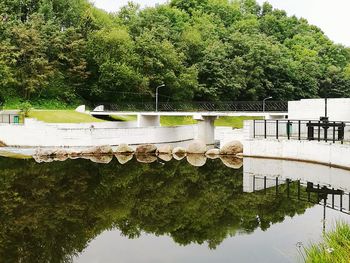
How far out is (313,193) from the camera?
20.8 meters

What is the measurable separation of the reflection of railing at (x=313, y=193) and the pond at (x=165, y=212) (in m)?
0.04

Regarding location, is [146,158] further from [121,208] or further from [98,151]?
[121,208]

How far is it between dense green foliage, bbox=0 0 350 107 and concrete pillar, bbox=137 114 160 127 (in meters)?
7.53

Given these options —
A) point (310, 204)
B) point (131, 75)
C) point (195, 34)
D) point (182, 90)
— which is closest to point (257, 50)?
point (195, 34)

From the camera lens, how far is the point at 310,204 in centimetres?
1859

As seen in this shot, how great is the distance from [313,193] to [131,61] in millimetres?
44197

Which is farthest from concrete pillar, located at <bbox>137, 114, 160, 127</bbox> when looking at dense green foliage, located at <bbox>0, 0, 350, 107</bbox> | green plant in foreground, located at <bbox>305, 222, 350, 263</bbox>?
green plant in foreground, located at <bbox>305, 222, 350, 263</bbox>

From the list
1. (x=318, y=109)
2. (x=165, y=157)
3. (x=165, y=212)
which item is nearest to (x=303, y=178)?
(x=165, y=212)

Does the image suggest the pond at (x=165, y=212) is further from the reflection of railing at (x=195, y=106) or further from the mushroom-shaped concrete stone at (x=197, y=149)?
the reflection of railing at (x=195, y=106)

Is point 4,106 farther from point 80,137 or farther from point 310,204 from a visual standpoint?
point 310,204

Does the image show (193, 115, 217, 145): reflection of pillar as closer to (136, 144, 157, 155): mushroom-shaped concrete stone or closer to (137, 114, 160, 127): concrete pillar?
(137, 114, 160, 127): concrete pillar

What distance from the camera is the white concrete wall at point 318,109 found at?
130 ft

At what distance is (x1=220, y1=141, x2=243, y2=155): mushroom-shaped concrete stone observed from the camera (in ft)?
123

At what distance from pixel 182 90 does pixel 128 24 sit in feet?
55.3
